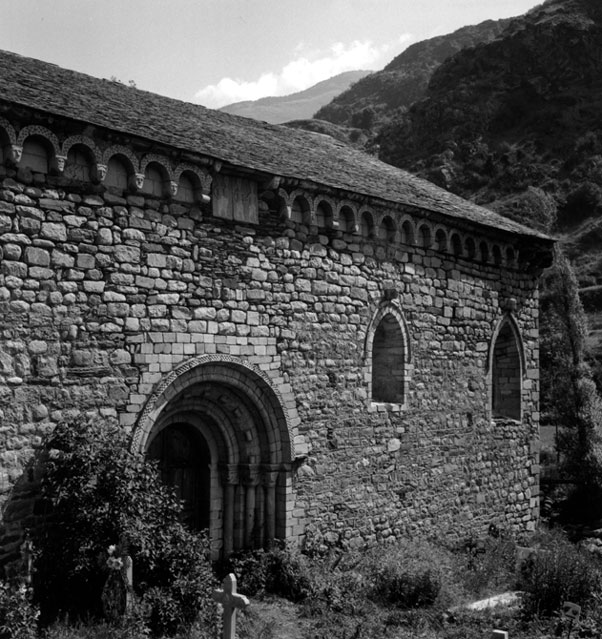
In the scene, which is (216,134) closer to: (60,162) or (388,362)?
(60,162)

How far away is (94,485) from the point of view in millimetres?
8586

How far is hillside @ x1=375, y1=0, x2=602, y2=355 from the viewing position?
47.1 metres

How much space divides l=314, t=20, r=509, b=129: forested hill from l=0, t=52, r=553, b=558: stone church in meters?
62.1

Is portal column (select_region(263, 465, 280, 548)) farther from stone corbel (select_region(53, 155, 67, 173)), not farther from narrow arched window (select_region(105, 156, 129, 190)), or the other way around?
stone corbel (select_region(53, 155, 67, 173))

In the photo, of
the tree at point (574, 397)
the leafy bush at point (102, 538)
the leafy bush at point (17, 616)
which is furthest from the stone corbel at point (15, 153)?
the tree at point (574, 397)

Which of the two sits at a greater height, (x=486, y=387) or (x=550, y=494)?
(x=486, y=387)

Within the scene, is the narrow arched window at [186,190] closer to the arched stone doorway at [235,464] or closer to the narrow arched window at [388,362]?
the arched stone doorway at [235,464]

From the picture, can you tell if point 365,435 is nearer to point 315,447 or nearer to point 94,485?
point 315,447

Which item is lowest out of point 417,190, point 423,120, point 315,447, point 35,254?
point 315,447

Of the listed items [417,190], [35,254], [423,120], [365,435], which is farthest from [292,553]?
[423,120]

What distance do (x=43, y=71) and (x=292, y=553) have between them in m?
7.77

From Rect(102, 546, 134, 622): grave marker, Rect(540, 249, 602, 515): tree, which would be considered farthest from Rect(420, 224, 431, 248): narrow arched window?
Rect(540, 249, 602, 515): tree

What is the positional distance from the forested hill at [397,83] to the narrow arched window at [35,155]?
223 ft

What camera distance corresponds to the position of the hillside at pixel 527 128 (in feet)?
155
